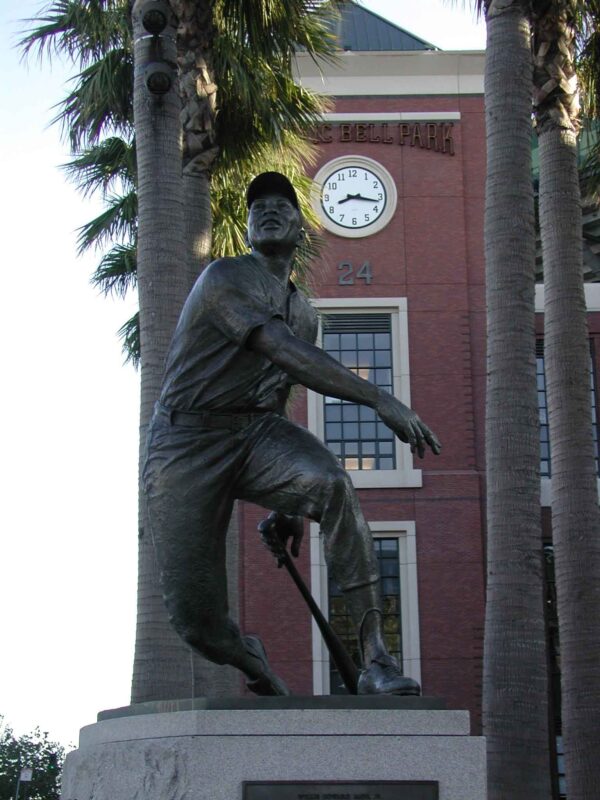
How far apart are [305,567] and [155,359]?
14.3m

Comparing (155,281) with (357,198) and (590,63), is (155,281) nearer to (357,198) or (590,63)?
(590,63)

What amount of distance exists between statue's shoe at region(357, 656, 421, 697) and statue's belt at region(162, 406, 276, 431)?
1.10 meters

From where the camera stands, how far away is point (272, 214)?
17.6ft

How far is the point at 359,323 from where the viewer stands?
27359mm

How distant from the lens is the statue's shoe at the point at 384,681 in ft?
15.0

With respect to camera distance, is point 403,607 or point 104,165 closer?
point 104,165

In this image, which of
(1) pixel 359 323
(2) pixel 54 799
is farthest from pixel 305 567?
(2) pixel 54 799

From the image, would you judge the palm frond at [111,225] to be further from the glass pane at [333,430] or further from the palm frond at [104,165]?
the glass pane at [333,430]

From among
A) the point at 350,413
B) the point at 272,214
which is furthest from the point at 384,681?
the point at 350,413

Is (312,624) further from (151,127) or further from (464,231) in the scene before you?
(151,127)

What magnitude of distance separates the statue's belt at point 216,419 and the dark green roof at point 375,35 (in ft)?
92.8

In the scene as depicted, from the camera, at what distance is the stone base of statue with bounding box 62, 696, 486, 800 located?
4262 mm

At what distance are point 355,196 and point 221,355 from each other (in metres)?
23.4

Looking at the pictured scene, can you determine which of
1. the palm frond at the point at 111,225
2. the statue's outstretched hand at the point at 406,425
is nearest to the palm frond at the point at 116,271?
the palm frond at the point at 111,225
